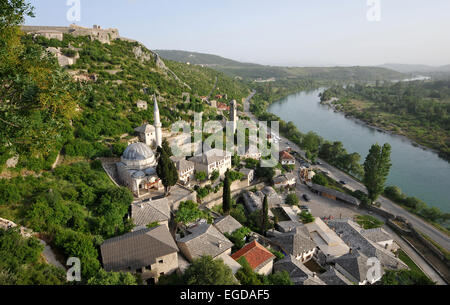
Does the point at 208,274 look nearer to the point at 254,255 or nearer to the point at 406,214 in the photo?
the point at 254,255

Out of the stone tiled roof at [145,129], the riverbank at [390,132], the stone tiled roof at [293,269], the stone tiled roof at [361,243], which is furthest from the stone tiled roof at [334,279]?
the riverbank at [390,132]

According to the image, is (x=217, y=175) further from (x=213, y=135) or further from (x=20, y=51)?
(x=20, y=51)

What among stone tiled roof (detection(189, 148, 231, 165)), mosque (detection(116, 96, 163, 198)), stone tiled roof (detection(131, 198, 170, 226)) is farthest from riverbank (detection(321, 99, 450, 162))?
stone tiled roof (detection(131, 198, 170, 226))

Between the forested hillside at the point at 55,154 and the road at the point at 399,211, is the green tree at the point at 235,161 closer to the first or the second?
the forested hillside at the point at 55,154

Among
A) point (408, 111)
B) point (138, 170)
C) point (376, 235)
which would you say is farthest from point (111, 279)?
point (408, 111)

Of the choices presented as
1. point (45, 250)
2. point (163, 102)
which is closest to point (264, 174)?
point (163, 102)
